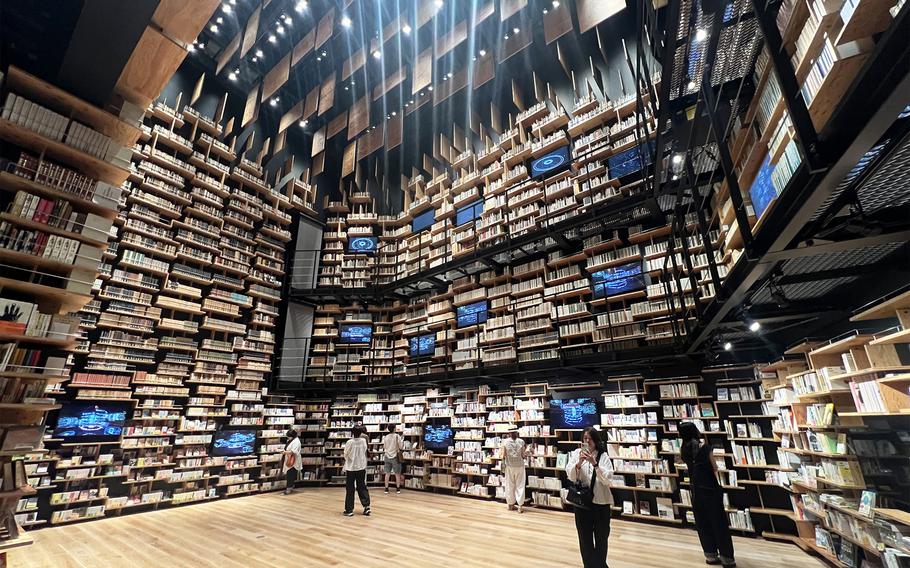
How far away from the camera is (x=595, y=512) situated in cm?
318

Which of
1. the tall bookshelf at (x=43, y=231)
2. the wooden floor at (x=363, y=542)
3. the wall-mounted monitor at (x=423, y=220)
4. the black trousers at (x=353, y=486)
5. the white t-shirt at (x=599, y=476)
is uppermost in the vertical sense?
the wall-mounted monitor at (x=423, y=220)

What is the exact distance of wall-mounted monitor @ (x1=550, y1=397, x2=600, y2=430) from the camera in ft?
22.5

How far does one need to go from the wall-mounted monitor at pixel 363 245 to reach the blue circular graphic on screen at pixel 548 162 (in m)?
5.49

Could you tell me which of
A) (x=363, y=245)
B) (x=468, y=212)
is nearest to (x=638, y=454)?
(x=468, y=212)

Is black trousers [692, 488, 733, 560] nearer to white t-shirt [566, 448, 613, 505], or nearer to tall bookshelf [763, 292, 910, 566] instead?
tall bookshelf [763, 292, 910, 566]

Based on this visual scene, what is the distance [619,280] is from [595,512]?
4787 mm

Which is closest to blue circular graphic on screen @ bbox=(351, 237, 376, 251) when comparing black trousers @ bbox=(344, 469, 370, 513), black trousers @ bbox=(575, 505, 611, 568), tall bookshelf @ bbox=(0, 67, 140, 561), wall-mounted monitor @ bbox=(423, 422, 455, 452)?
wall-mounted monitor @ bbox=(423, 422, 455, 452)

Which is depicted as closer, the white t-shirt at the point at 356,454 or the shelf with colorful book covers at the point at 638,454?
the shelf with colorful book covers at the point at 638,454

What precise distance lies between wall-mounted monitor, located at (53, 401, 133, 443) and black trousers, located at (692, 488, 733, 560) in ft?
30.5

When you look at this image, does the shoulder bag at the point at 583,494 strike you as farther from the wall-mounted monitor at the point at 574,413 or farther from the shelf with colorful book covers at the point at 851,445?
the wall-mounted monitor at the point at 574,413

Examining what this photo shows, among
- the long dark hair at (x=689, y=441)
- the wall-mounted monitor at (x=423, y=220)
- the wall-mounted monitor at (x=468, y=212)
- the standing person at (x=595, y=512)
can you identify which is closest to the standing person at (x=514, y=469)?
the long dark hair at (x=689, y=441)

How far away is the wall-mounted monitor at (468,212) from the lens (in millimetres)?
10148

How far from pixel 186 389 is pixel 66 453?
1.96m

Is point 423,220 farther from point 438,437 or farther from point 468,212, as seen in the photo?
point 438,437
